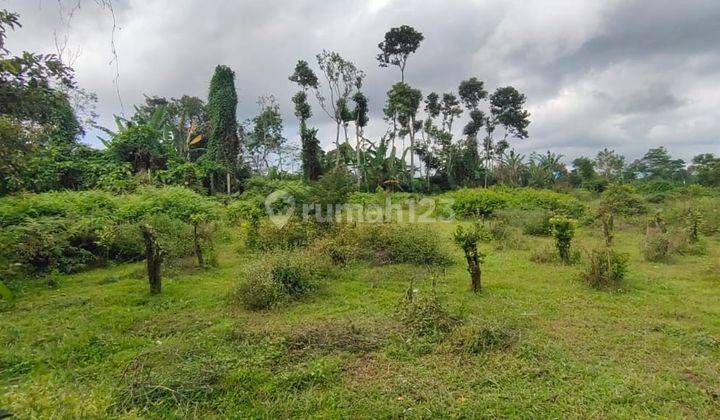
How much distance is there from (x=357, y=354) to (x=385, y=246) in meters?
4.56

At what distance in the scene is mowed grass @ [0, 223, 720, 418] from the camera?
3.38m

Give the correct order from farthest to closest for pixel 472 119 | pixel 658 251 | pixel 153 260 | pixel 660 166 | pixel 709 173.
Result: pixel 660 166 → pixel 472 119 → pixel 709 173 → pixel 658 251 → pixel 153 260

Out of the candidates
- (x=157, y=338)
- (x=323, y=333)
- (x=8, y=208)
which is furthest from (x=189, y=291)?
(x=8, y=208)

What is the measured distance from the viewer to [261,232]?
31.7 ft

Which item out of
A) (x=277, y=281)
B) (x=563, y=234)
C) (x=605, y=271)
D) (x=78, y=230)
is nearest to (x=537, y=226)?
(x=563, y=234)

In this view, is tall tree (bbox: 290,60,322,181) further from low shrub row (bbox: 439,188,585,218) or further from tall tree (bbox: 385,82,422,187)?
low shrub row (bbox: 439,188,585,218)

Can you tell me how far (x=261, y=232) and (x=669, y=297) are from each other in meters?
7.81

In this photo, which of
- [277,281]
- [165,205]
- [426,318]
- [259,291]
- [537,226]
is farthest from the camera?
[537,226]

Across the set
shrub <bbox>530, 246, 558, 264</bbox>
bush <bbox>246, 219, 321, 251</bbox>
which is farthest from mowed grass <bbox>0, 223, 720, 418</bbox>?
bush <bbox>246, 219, 321, 251</bbox>

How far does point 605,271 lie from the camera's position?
6668 millimetres

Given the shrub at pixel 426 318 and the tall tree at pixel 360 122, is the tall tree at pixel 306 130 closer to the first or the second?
the tall tree at pixel 360 122

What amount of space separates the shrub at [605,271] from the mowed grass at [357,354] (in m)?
0.20

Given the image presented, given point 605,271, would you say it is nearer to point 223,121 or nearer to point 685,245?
point 685,245

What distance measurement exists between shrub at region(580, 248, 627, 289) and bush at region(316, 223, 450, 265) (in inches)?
104
